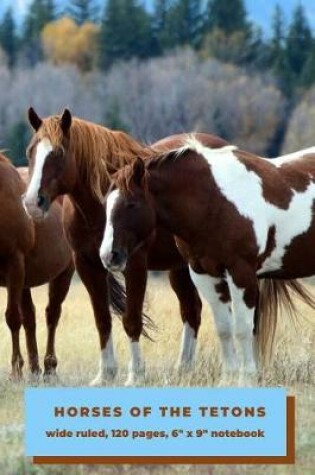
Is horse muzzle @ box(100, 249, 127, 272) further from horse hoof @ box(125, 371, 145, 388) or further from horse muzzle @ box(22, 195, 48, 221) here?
horse hoof @ box(125, 371, 145, 388)

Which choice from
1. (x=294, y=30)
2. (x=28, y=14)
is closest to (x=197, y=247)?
(x=294, y=30)

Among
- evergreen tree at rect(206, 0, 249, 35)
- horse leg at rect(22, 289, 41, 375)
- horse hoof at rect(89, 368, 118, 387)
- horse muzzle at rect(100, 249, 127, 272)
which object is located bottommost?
evergreen tree at rect(206, 0, 249, 35)

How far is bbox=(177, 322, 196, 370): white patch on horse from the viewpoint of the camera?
9172 mm

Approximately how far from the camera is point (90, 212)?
8461mm

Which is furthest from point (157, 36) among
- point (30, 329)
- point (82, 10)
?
point (30, 329)

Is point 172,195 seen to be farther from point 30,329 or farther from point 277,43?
point 277,43

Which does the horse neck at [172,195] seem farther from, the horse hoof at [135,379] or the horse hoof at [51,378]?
the horse hoof at [51,378]

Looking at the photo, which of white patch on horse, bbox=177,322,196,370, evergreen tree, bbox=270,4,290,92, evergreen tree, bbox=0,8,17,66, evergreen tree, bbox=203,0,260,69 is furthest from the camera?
evergreen tree, bbox=0,8,17,66

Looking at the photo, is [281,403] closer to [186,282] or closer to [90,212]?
[90,212]

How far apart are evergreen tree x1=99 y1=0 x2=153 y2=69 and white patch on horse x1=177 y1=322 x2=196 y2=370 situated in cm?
6228

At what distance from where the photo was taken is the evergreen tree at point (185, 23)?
2869 inches

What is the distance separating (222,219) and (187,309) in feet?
6.23

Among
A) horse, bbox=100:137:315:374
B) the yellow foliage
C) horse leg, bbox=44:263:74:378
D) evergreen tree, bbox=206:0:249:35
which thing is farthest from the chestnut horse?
evergreen tree, bbox=206:0:249:35

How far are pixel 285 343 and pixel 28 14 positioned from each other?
7074cm
